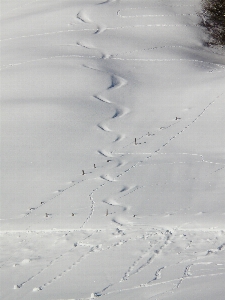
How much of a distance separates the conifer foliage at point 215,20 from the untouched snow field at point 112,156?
1.09 ft

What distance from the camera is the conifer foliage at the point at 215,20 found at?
15.2m

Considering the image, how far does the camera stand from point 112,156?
10086 mm

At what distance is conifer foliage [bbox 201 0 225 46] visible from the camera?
15172mm

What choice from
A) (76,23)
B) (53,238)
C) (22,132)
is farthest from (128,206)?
(76,23)

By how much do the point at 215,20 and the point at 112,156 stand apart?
23.5 ft

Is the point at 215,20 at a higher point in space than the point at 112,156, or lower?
higher

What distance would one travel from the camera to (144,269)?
6.86 metres

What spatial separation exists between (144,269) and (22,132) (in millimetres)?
4543

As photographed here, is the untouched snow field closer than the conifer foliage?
Yes

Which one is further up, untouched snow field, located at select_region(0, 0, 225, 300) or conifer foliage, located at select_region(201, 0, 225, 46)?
conifer foliage, located at select_region(201, 0, 225, 46)

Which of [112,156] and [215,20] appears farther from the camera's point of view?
[215,20]

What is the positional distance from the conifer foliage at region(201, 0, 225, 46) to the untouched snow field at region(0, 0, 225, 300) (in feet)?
1.09

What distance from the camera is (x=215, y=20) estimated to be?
15.7 metres

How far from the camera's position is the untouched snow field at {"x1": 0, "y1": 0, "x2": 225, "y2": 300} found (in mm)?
6891
